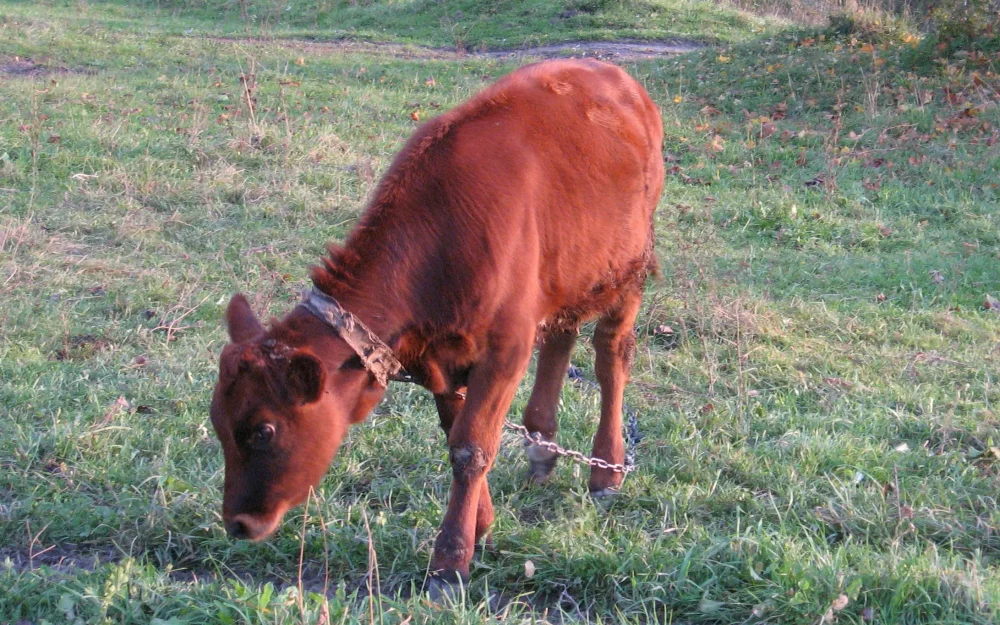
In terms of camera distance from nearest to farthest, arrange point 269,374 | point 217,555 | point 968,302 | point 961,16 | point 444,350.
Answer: point 269,374 < point 444,350 < point 217,555 < point 968,302 < point 961,16

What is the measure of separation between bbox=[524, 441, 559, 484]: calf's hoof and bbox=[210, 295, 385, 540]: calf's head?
1.25m

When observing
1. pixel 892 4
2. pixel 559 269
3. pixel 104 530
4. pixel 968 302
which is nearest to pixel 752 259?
pixel 968 302

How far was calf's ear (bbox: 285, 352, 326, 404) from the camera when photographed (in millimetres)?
2871

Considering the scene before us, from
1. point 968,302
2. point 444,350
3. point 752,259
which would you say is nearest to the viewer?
point 444,350

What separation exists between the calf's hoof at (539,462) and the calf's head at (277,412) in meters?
1.25

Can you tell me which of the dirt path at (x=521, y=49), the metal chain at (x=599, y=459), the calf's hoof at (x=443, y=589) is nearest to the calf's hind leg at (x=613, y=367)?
the metal chain at (x=599, y=459)

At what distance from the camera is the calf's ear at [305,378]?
9.42ft

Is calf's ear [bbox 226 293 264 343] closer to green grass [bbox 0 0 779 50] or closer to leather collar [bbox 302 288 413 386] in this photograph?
leather collar [bbox 302 288 413 386]

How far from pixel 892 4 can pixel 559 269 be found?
15.3 meters

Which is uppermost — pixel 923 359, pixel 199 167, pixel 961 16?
pixel 961 16

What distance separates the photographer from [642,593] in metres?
3.39

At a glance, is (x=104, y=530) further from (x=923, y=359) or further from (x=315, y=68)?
(x=315, y=68)

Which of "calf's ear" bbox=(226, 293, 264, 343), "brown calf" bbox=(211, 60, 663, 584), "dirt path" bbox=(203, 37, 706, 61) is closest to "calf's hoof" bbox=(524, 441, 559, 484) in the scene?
"brown calf" bbox=(211, 60, 663, 584)

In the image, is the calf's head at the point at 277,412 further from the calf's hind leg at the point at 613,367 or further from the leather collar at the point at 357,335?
the calf's hind leg at the point at 613,367
